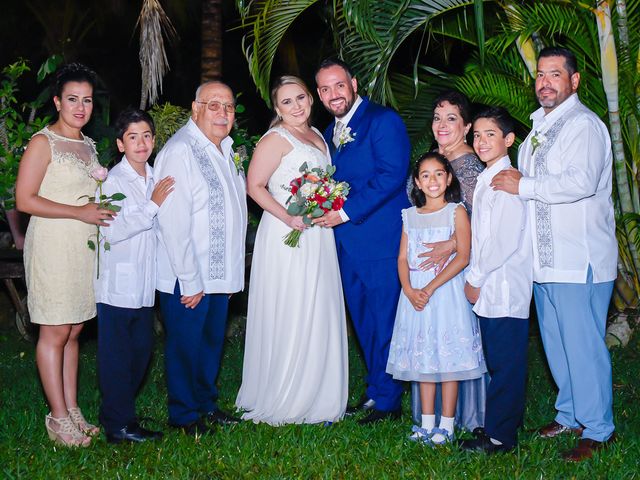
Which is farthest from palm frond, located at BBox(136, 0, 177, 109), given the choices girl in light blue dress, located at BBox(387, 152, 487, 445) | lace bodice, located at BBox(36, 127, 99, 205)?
girl in light blue dress, located at BBox(387, 152, 487, 445)

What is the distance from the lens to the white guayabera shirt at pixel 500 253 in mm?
5387

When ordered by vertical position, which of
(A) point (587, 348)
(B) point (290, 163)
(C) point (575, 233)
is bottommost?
(A) point (587, 348)

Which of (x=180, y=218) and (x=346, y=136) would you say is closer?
(x=180, y=218)

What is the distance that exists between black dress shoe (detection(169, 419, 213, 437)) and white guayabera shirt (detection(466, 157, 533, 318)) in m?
1.99

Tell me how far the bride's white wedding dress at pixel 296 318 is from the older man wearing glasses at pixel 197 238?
25 centimetres

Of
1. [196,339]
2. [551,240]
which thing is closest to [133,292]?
[196,339]

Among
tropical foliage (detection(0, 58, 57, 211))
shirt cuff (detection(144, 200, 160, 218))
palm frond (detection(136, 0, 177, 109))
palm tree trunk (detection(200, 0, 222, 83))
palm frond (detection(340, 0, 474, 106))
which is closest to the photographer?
shirt cuff (detection(144, 200, 160, 218))

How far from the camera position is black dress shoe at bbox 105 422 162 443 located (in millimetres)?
5824

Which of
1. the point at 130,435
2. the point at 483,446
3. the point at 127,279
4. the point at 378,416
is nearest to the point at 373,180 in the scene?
the point at 378,416

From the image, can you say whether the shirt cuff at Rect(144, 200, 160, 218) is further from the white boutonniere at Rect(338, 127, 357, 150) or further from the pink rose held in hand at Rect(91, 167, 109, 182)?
the white boutonniere at Rect(338, 127, 357, 150)

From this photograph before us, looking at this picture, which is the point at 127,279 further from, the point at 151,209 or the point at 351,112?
the point at 351,112

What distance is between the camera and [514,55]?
8664mm

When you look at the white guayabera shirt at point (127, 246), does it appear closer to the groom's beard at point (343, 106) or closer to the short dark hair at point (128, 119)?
the short dark hair at point (128, 119)

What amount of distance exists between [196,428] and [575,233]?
9.09 feet
